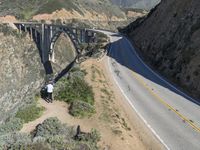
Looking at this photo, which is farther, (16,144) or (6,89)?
(6,89)

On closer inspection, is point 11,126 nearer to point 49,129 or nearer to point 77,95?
point 49,129

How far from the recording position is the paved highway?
21422 millimetres

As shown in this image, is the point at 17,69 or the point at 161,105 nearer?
the point at 161,105

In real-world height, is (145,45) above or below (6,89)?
above

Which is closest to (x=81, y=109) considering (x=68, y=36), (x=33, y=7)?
(x=68, y=36)

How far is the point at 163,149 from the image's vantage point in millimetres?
19812

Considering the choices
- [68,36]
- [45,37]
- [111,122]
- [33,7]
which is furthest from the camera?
[33,7]

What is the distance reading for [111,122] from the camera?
76.0 feet

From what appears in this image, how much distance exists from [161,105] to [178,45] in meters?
15.6

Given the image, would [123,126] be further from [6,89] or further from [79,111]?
[6,89]

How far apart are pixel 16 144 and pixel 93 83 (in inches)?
656


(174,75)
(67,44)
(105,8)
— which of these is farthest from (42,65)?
(105,8)

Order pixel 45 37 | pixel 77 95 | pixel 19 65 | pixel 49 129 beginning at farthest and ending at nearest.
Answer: pixel 45 37
pixel 19 65
pixel 77 95
pixel 49 129

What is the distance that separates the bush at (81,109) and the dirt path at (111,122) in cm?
41
